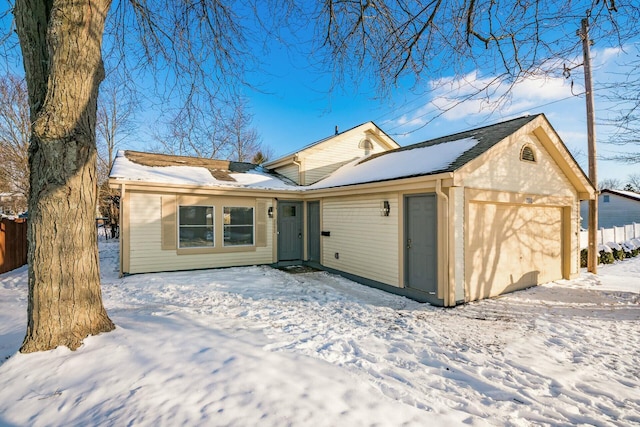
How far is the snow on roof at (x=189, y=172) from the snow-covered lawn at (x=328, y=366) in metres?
3.83

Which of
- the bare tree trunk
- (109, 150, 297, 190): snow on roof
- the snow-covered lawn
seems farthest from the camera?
(109, 150, 297, 190): snow on roof

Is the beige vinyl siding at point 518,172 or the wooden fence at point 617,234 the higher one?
the beige vinyl siding at point 518,172

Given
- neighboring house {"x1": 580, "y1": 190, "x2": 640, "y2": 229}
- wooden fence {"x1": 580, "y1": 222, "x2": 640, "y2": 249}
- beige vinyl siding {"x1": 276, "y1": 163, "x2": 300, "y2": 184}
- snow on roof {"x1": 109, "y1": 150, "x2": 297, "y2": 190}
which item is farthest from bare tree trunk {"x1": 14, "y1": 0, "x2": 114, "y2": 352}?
neighboring house {"x1": 580, "y1": 190, "x2": 640, "y2": 229}

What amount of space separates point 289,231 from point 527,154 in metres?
7.24

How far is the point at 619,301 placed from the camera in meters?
6.45

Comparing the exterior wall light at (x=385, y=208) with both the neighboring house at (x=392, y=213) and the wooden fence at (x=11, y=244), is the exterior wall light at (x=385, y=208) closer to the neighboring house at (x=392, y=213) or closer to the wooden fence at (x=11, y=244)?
the neighboring house at (x=392, y=213)

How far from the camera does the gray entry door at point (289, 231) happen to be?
1052cm

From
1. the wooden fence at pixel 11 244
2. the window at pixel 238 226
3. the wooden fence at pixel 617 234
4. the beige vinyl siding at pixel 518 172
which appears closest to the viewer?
the beige vinyl siding at pixel 518 172

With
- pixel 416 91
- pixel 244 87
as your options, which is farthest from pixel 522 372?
pixel 244 87

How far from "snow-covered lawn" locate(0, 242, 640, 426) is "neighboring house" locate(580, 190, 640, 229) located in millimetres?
21629

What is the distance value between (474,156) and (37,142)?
6860 millimetres

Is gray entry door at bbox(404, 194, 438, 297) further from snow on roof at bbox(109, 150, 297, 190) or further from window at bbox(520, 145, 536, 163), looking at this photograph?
snow on roof at bbox(109, 150, 297, 190)

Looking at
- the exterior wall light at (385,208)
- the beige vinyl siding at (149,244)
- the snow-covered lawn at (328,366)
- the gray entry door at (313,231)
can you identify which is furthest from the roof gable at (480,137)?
the beige vinyl siding at (149,244)

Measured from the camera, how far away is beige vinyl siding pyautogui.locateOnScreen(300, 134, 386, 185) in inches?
448
